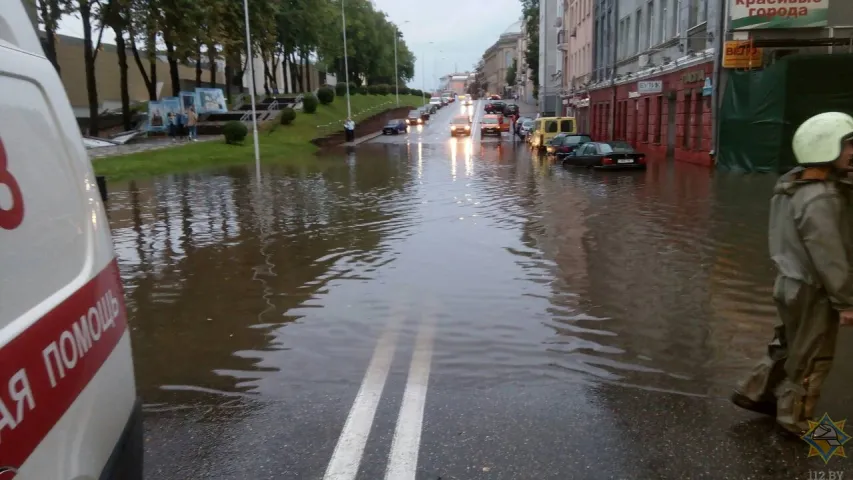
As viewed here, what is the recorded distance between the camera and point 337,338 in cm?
632

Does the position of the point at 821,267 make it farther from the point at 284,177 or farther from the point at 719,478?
the point at 284,177

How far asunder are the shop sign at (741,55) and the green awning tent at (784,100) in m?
0.55

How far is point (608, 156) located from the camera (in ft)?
80.1

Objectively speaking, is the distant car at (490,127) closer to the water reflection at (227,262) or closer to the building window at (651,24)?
the building window at (651,24)

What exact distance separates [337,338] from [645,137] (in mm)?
31171

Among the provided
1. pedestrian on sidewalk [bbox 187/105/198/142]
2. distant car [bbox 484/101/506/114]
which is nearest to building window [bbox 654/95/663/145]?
pedestrian on sidewalk [bbox 187/105/198/142]

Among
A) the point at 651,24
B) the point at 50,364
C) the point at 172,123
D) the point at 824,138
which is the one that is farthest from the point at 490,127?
the point at 50,364

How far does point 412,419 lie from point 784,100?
1977 cm

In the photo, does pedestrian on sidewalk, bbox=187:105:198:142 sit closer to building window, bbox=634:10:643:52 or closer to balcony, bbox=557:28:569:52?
building window, bbox=634:10:643:52

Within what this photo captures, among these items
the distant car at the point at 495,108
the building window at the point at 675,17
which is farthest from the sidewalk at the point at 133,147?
the distant car at the point at 495,108

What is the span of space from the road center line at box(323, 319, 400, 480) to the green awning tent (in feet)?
58.8

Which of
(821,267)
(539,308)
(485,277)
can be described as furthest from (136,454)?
(485,277)

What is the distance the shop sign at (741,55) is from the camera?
22.8m

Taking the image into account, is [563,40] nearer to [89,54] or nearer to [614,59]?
[614,59]
